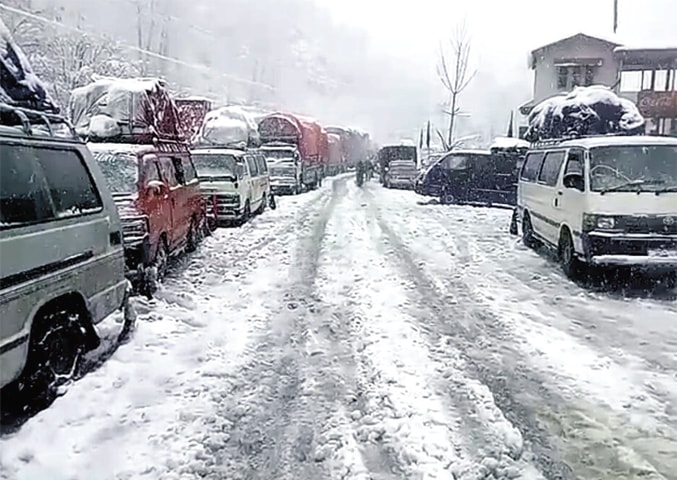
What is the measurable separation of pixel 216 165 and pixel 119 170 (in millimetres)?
7869

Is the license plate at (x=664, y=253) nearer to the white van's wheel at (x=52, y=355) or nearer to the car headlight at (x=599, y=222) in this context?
the car headlight at (x=599, y=222)

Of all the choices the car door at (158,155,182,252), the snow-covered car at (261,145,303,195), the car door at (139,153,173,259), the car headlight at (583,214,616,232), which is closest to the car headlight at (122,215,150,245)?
the car door at (139,153,173,259)

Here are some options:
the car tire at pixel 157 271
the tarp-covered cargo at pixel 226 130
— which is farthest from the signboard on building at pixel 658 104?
the car tire at pixel 157 271

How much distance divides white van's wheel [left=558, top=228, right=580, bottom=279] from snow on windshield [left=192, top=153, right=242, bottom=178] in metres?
8.08

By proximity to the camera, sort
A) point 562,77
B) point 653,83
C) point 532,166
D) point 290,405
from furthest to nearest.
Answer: point 562,77 < point 653,83 < point 532,166 < point 290,405

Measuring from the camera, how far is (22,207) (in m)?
4.61

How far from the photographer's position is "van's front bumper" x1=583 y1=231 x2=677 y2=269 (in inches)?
356

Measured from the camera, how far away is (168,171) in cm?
1048

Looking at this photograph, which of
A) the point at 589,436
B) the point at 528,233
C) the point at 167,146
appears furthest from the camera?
the point at 528,233

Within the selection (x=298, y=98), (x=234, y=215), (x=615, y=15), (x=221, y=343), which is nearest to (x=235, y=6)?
(x=298, y=98)

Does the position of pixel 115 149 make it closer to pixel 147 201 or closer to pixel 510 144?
pixel 147 201

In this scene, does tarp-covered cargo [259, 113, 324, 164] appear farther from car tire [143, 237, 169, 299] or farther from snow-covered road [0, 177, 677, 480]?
car tire [143, 237, 169, 299]

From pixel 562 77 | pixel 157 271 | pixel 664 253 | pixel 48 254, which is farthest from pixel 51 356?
pixel 562 77

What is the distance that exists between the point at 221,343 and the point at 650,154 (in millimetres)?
6519
